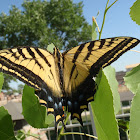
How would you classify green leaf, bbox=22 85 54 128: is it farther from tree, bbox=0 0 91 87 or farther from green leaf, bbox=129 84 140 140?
tree, bbox=0 0 91 87

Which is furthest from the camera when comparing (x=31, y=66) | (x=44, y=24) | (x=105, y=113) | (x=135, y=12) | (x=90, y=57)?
(x=44, y=24)

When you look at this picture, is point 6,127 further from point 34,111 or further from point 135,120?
point 135,120

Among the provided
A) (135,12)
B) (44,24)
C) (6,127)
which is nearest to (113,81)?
(135,12)

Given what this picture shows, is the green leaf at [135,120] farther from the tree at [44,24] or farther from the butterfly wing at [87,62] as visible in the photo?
the tree at [44,24]

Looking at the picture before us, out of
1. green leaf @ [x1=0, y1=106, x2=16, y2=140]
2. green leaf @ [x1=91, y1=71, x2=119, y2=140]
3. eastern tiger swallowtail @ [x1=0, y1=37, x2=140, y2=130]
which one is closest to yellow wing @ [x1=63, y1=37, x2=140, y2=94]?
eastern tiger swallowtail @ [x1=0, y1=37, x2=140, y2=130]

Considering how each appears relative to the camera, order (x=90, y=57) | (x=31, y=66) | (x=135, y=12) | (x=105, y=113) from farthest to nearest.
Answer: (x=31, y=66)
(x=90, y=57)
(x=135, y=12)
(x=105, y=113)
